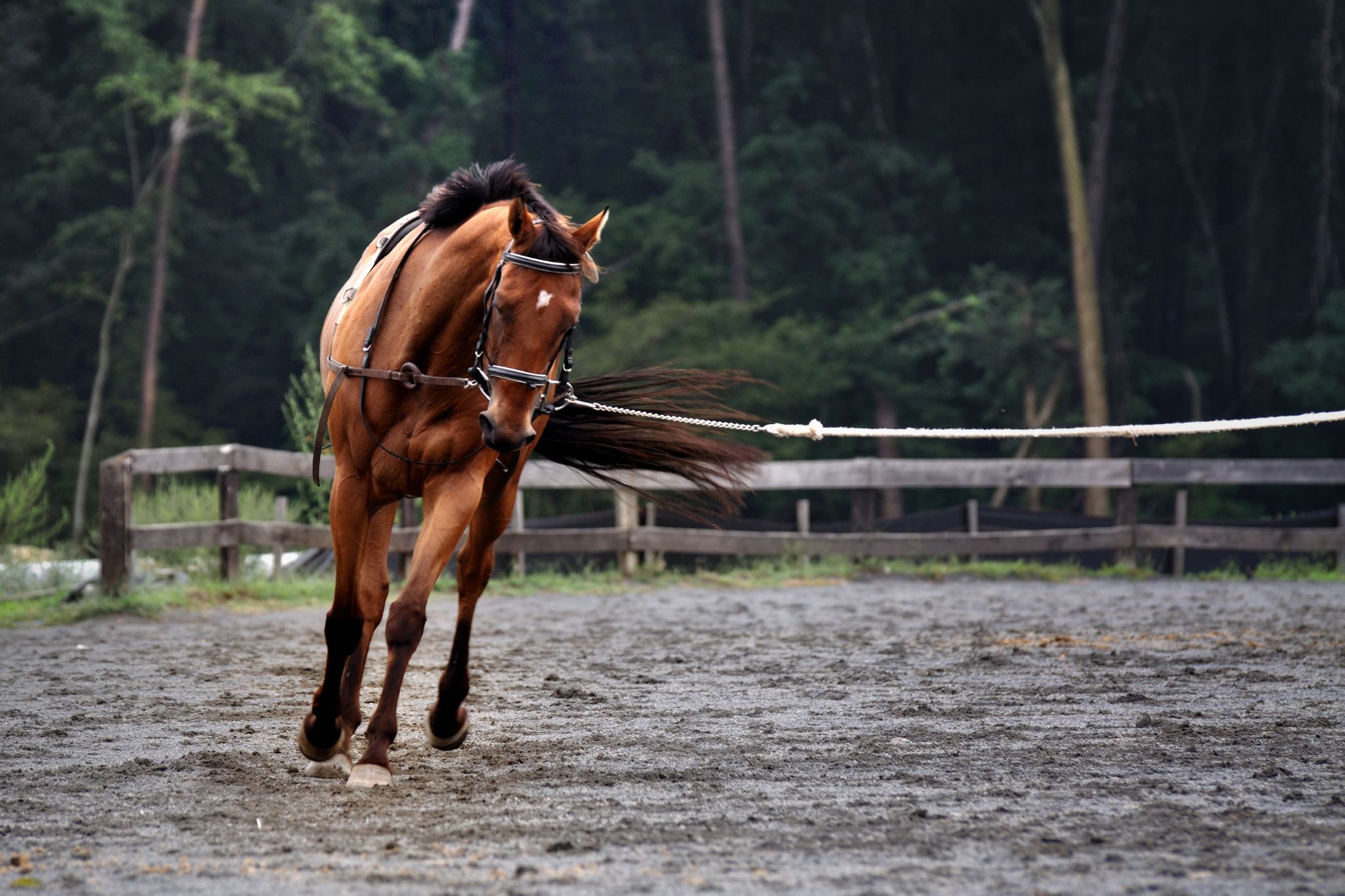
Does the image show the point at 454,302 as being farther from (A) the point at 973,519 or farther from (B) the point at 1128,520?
(B) the point at 1128,520

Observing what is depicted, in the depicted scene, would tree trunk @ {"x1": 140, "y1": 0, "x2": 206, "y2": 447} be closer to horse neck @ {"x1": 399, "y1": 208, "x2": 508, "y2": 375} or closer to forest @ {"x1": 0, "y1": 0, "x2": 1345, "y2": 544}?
forest @ {"x1": 0, "y1": 0, "x2": 1345, "y2": 544}

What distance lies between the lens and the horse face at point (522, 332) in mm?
4348

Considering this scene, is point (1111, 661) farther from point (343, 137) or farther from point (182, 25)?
point (343, 137)

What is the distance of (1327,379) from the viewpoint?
25.3 meters

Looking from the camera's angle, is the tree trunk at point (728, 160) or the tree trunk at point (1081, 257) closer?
the tree trunk at point (1081, 257)

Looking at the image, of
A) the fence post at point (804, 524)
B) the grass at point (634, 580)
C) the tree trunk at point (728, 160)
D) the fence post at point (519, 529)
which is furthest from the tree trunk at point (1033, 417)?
the fence post at point (519, 529)

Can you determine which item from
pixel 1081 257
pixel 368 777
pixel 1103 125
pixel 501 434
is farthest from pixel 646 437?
pixel 1103 125

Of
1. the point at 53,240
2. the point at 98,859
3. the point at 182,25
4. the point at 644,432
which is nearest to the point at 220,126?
the point at 182,25

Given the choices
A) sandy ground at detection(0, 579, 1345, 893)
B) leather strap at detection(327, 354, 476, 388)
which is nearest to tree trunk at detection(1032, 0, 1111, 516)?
sandy ground at detection(0, 579, 1345, 893)

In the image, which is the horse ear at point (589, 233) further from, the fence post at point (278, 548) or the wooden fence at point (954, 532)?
the fence post at point (278, 548)

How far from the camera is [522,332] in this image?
4.42 metres

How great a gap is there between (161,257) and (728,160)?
11.1 m

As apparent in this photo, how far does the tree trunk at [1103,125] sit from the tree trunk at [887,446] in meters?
4.63

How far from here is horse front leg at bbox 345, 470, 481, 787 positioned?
4.61 metres
